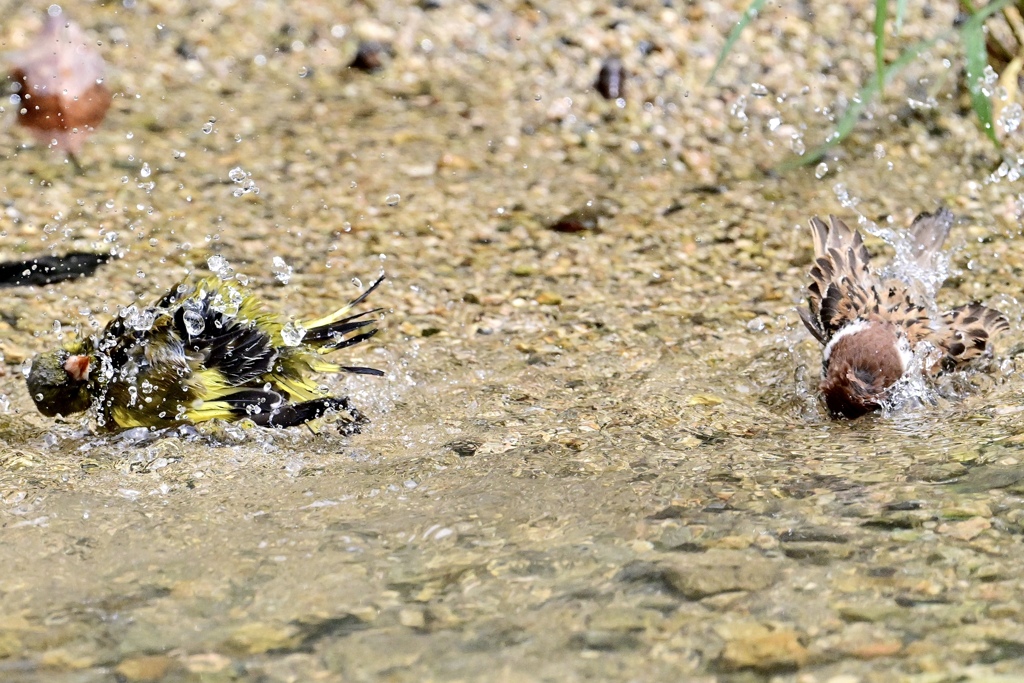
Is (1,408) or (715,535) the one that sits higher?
(715,535)

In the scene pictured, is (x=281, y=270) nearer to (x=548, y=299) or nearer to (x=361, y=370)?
(x=548, y=299)

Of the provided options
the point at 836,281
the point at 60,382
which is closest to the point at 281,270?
the point at 60,382

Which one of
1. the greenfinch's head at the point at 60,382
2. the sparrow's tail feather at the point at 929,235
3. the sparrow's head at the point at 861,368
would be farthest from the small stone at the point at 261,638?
the sparrow's tail feather at the point at 929,235

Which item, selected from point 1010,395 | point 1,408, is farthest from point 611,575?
point 1,408

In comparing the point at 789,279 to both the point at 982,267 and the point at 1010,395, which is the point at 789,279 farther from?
the point at 1010,395

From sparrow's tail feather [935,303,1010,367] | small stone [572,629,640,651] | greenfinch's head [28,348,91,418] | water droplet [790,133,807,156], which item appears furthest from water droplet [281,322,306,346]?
water droplet [790,133,807,156]

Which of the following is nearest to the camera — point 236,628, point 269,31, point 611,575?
A: point 236,628

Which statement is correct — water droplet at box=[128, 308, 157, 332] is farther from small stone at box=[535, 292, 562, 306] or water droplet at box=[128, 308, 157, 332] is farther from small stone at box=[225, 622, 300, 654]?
small stone at box=[535, 292, 562, 306]
